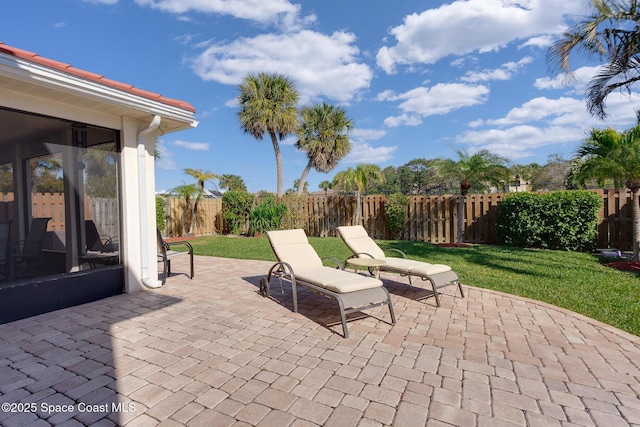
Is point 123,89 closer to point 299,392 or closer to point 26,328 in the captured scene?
point 26,328

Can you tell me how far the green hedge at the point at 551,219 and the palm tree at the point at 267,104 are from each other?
11583mm

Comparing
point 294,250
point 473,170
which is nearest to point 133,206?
point 294,250

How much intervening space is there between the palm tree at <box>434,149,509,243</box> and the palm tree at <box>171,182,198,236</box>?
10.7 metres

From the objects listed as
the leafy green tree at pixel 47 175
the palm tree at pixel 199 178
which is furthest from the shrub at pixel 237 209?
the leafy green tree at pixel 47 175

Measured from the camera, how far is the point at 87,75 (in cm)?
380

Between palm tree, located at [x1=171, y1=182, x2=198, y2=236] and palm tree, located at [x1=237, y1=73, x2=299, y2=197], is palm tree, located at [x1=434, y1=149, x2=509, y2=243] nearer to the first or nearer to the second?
palm tree, located at [x1=237, y1=73, x2=299, y2=197]

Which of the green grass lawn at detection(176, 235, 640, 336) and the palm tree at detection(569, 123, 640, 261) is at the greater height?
the palm tree at detection(569, 123, 640, 261)

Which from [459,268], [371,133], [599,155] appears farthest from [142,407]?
[371,133]

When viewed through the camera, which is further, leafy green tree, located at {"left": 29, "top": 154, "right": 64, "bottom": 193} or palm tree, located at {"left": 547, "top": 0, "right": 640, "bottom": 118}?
palm tree, located at {"left": 547, "top": 0, "right": 640, "bottom": 118}

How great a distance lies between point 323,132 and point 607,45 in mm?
13771

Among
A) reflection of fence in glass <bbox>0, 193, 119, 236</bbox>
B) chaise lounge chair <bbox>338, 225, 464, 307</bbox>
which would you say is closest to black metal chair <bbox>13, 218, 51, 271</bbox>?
reflection of fence in glass <bbox>0, 193, 119, 236</bbox>

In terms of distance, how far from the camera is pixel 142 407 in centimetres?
211

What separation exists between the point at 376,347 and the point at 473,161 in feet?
27.9

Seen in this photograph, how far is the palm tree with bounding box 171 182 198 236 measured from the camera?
14.6 meters
